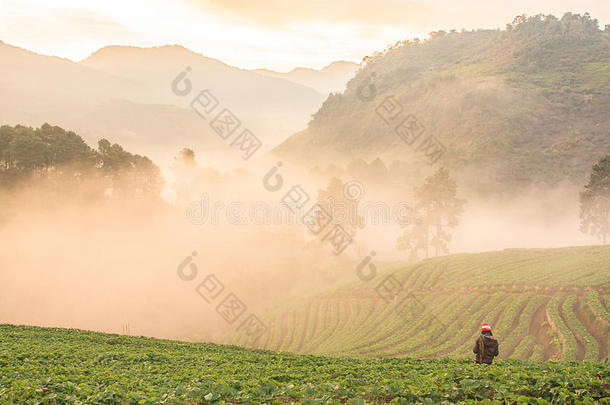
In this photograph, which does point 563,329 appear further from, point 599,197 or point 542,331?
point 599,197

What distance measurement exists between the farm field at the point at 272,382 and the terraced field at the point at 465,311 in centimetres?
1670

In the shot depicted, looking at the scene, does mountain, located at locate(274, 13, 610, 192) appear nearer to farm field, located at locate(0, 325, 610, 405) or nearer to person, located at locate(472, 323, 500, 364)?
person, located at locate(472, 323, 500, 364)

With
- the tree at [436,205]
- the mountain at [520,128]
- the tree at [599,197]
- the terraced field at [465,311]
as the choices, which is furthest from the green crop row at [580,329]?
the mountain at [520,128]

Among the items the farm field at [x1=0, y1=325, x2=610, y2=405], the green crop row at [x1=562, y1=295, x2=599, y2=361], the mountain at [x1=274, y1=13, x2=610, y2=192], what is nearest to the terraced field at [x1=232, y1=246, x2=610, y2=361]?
the green crop row at [x1=562, y1=295, x2=599, y2=361]

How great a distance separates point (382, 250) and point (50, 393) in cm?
9709

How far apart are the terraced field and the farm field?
657 inches

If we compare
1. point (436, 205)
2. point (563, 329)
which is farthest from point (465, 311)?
point (436, 205)

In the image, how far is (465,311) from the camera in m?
43.1

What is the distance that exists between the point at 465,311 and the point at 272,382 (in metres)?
34.5

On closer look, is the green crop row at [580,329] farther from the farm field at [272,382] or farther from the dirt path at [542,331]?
the farm field at [272,382]

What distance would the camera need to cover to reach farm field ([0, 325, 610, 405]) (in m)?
11.8

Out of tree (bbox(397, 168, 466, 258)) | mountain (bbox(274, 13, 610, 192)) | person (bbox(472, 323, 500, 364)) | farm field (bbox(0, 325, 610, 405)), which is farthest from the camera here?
mountain (bbox(274, 13, 610, 192))

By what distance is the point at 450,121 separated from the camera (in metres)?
183

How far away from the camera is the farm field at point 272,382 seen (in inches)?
466
